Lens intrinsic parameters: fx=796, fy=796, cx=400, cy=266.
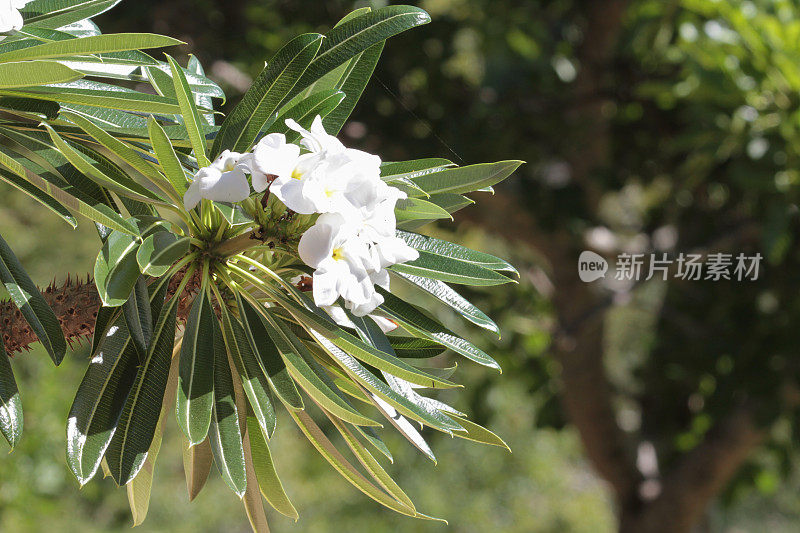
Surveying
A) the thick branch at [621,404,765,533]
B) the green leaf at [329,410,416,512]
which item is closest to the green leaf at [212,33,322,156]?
the green leaf at [329,410,416,512]

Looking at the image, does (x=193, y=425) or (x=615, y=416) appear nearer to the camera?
(x=193, y=425)

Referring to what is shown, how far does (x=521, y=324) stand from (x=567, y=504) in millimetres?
3020

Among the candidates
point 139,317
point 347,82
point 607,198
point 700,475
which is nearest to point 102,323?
point 139,317

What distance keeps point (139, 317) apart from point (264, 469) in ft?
0.50

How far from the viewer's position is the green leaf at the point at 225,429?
472 millimetres

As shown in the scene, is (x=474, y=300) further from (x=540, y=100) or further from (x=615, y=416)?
(x=615, y=416)

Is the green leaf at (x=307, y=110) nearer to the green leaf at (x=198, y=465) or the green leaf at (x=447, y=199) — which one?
the green leaf at (x=447, y=199)

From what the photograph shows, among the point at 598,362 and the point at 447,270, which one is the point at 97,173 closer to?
the point at 447,270

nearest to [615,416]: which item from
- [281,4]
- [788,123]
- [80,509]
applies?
[788,123]

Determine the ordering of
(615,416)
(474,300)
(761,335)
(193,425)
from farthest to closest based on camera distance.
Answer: (615,416) < (474,300) < (761,335) < (193,425)

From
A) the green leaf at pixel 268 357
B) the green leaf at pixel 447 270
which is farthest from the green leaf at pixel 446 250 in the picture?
the green leaf at pixel 268 357

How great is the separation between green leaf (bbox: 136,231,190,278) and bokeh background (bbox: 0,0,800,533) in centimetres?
37

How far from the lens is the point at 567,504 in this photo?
4895 mm

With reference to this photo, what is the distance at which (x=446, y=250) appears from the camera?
20.8 inches
